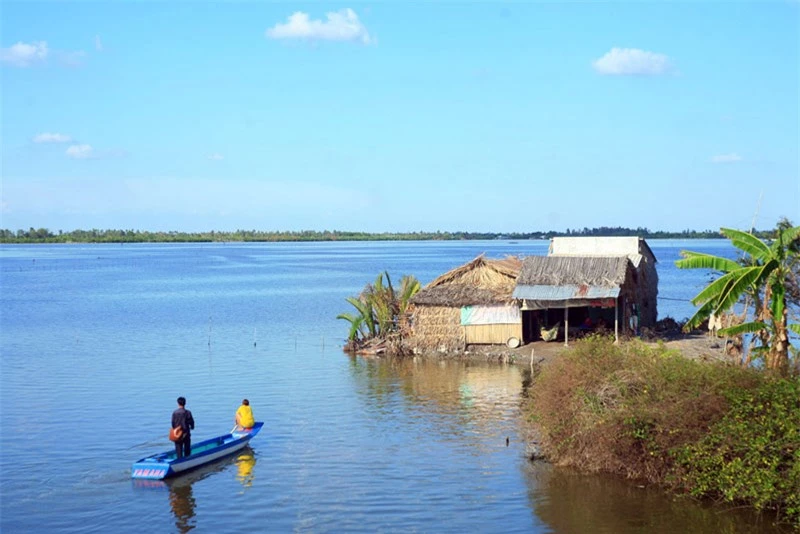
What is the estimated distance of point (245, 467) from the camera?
18453mm

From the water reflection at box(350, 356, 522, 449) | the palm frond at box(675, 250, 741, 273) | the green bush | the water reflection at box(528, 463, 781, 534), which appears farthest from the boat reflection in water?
the palm frond at box(675, 250, 741, 273)

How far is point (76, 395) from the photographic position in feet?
84.6

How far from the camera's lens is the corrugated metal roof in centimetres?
2881

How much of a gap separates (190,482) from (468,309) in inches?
590

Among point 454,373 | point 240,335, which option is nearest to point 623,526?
point 454,373

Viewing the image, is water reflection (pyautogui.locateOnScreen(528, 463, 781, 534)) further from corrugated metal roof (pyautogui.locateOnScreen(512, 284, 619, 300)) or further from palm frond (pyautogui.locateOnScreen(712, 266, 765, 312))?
corrugated metal roof (pyautogui.locateOnScreen(512, 284, 619, 300))

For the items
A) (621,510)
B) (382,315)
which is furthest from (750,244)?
(382,315)

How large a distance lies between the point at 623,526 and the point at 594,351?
3.81 meters

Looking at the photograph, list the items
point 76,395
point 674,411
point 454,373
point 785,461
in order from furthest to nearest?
point 454,373 < point 76,395 < point 674,411 < point 785,461

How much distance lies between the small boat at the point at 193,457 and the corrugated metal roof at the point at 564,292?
39.9ft

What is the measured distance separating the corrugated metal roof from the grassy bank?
1075cm

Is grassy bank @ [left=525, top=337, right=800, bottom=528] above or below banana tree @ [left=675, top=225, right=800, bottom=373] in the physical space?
below

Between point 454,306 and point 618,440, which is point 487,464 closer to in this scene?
point 618,440

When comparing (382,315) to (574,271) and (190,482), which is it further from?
(190,482)
